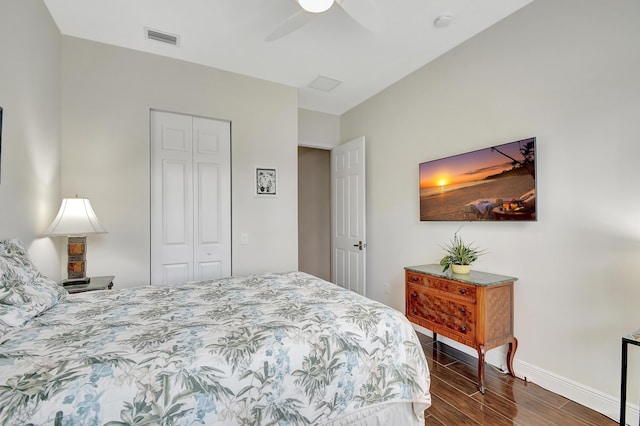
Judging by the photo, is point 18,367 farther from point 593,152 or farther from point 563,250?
point 593,152

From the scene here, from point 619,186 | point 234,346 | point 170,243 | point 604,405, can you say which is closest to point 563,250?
point 619,186

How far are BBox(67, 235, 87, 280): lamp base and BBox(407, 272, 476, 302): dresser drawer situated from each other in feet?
9.05

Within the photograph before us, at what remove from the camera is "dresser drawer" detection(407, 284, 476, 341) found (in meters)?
2.20

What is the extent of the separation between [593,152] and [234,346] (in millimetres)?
2409

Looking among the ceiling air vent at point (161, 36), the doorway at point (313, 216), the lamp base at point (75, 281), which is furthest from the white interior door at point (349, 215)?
the lamp base at point (75, 281)

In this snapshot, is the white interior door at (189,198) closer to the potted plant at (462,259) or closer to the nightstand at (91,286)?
the nightstand at (91,286)

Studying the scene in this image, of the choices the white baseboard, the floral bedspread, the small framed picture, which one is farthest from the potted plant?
the small framed picture

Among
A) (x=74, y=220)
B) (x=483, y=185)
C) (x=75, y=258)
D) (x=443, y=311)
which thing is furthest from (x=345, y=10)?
(x=75, y=258)

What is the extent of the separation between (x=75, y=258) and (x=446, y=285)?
296 centimetres

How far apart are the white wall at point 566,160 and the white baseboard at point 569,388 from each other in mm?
11

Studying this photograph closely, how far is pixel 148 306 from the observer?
5.18ft

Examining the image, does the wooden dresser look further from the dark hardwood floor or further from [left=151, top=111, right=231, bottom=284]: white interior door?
Result: [left=151, top=111, right=231, bottom=284]: white interior door

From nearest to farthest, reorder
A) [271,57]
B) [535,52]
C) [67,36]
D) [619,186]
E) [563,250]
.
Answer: [619,186] → [563,250] → [535,52] → [67,36] → [271,57]

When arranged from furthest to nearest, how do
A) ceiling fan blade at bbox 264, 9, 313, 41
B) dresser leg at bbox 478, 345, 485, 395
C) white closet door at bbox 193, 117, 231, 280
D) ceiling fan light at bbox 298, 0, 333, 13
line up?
white closet door at bbox 193, 117, 231, 280 → dresser leg at bbox 478, 345, 485, 395 → ceiling fan blade at bbox 264, 9, 313, 41 → ceiling fan light at bbox 298, 0, 333, 13
